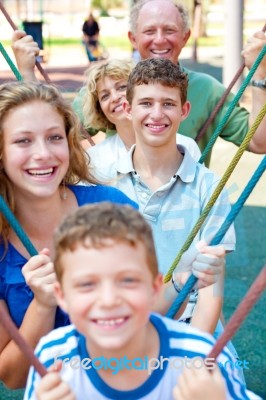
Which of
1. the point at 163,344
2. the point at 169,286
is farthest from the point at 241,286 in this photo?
the point at 163,344

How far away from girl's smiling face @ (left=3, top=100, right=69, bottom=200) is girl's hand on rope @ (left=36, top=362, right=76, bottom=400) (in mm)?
551

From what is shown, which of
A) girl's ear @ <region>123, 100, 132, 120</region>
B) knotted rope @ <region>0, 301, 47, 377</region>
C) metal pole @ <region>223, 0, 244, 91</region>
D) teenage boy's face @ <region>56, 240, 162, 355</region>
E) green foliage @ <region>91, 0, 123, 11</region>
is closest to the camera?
teenage boy's face @ <region>56, 240, 162, 355</region>

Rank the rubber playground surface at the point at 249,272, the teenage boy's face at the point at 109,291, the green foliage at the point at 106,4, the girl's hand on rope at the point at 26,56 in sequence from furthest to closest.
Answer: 1. the green foliage at the point at 106,4
2. the rubber playground surface at the point at 249,272
3. the girl's hand on rope at the point at 26,56
4. the teenage boy's face at the point at 109,291

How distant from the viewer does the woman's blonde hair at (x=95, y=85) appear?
107 inches

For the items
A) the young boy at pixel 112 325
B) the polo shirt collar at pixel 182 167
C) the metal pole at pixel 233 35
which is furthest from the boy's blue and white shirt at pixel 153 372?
the metal pole at pixel 233 35

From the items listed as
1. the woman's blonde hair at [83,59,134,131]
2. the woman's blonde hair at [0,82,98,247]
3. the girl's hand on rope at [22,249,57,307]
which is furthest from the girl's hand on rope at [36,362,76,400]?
the woman's blonde hair at [83,59,134,131]

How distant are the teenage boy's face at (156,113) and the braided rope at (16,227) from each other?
605 millimetres

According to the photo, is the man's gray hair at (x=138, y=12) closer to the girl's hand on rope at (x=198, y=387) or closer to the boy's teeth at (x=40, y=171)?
the boy's teeth at (x=40, y=171)

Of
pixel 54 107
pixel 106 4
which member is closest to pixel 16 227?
pixel 54 107

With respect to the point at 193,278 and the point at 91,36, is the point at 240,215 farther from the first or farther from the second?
the point at 91,36

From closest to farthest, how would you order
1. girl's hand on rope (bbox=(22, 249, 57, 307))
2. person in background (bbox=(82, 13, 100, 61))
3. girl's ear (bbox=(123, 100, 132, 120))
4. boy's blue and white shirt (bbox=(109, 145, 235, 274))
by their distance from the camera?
1. girl's hand on rope (bbox=(22, 249, 57, 307))
2. boy's blue and white shirt (bbox=(109, 145, 235, 274))
3. girl's ear (bbox=(123, 100, 132, 120))
4. person in background (bbox=(82, 13, 100, 61))

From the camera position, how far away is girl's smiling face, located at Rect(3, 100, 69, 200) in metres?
1.76

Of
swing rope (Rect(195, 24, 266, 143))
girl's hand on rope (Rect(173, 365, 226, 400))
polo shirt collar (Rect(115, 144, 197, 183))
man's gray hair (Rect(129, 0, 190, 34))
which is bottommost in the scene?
swing rope (Rect(195, 24, 266, 143))

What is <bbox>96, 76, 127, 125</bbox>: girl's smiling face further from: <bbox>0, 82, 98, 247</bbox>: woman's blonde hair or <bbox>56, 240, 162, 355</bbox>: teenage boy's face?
<bbox>56, 240, 162, 355</bbox>: teenage boy's face
